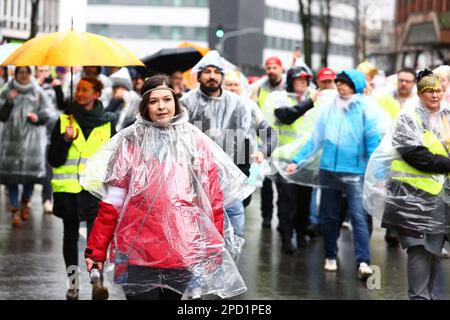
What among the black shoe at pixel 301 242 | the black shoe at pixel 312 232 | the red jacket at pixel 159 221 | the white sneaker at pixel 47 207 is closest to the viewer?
Result: the red jacket at pixel 159 221

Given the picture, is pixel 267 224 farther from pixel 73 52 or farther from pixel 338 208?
pixel 73 52

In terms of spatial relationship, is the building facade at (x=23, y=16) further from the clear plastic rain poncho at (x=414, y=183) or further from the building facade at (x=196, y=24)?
the clear plastic rain poncho at (x=414, y=183)

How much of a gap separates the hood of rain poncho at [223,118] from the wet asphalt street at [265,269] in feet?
3.99

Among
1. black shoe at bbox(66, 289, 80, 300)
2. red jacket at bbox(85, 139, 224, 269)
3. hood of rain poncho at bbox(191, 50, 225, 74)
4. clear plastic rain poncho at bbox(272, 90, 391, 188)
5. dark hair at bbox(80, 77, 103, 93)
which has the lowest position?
black shoe at bbox(66, 289, 80, 300)

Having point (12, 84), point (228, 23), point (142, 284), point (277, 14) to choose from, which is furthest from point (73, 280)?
point (277, 14)

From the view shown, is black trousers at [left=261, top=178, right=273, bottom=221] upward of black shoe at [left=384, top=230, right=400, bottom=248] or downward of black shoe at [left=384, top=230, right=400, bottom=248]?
upward

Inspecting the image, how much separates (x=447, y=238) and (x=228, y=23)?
272ft

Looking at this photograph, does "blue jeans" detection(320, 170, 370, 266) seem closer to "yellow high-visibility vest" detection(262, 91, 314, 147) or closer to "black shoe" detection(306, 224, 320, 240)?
"yellow high-visibility vest" detection(262, 91, 314, 147)

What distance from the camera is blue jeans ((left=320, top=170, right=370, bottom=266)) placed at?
1004 centimetres

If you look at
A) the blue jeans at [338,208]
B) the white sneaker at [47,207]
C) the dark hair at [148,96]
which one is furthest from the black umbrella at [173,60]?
the dark hair at [148,96]

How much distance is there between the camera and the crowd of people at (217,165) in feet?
19.5

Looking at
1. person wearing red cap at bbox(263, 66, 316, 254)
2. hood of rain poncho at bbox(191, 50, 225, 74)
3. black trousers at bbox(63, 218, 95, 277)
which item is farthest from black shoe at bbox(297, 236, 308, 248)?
black trousers at bbox(63, 218, 95, 277)

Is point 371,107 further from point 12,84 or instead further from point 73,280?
point 12,84
